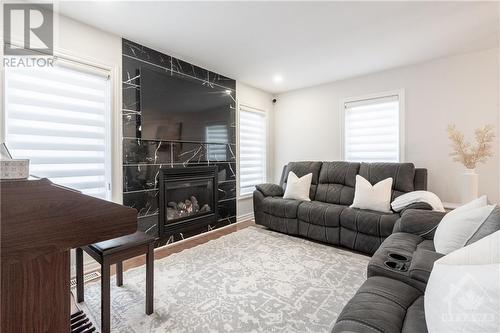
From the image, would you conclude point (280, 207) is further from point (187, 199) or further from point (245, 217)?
point (187, 199)

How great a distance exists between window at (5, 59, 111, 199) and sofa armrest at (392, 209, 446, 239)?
9.89 ft

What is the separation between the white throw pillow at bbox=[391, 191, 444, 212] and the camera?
2.48 metres

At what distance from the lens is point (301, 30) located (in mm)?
2537

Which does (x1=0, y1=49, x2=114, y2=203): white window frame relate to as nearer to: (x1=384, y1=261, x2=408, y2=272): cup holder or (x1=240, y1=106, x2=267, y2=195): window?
(x1=240, y1=106, x2=267, y2=195): window

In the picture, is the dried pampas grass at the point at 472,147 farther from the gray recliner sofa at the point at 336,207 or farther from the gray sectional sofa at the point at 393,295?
the gray sectional sofa at the point at 393,295

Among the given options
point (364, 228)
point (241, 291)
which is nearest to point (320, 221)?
point (364, 228)

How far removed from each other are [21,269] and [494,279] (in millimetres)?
1391

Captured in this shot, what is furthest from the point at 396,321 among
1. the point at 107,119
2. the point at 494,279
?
the point at 107,119

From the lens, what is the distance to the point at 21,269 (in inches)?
27.3

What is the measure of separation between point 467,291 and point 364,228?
2120 mm

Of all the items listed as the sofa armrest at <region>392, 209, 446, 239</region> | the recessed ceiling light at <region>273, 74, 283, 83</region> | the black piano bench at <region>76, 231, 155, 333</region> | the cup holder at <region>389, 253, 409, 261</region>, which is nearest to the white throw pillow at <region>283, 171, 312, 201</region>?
the sofa armrest at <region>392, 209, 446, 239</region>

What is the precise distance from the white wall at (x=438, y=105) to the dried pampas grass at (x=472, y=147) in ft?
0.32

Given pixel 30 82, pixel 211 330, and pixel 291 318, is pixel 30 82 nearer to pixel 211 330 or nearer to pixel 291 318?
pixel 211 330

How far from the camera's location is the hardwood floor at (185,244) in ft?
8.46
